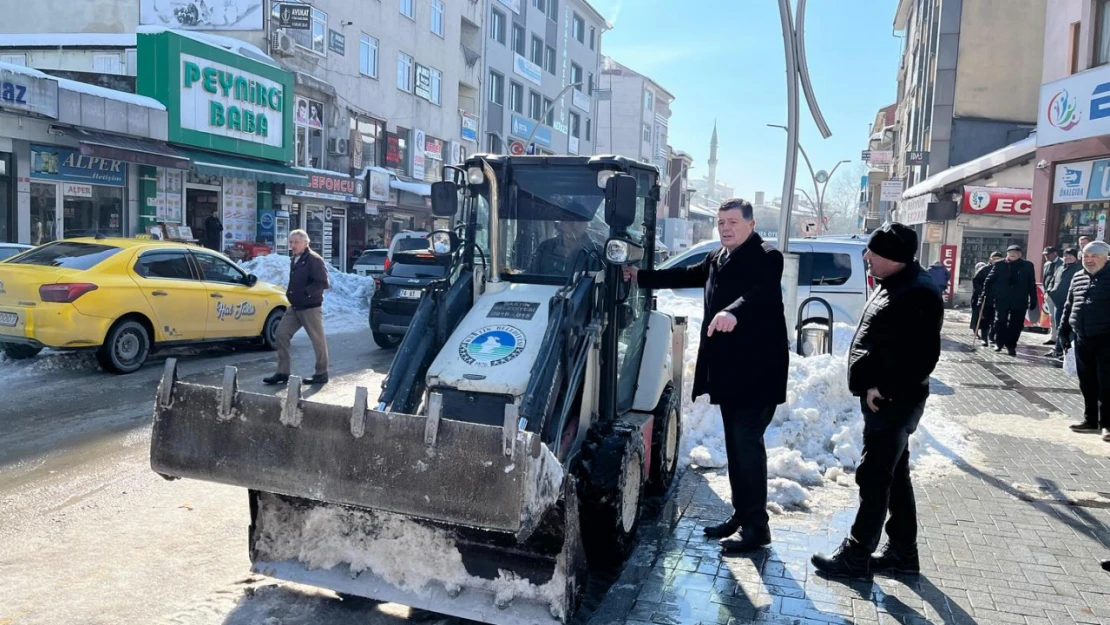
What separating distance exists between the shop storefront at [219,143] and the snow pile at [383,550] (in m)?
17.3

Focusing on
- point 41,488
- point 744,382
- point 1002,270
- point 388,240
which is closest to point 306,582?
point 744,382

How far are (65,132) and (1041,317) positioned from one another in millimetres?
21540

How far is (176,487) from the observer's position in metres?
5.96

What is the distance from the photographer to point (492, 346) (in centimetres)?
477

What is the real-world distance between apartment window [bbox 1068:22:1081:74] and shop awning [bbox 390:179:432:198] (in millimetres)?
22350

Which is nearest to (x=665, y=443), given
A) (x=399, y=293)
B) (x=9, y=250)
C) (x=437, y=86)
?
(x=399, y=293)

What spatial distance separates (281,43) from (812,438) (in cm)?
2316

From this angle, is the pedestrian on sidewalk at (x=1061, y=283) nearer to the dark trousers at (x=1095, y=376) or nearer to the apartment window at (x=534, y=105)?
the dark trousers at (x=1095, y=376)

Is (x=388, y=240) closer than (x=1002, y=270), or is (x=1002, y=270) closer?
(x=1002, y=270)

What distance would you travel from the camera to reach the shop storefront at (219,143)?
20859 mm

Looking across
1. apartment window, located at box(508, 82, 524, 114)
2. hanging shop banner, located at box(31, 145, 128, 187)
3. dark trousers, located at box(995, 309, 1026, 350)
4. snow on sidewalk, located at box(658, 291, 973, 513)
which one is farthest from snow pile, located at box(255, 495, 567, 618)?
apartment window, located at box(508, 82, 524, 114)

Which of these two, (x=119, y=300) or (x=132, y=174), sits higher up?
(x=132, y=174)

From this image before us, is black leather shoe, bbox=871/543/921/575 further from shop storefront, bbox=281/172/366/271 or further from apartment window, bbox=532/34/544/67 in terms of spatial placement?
apartment window, bbox=532/34/544/67

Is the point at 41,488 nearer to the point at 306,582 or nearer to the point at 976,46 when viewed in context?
the point at 306,582
